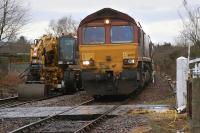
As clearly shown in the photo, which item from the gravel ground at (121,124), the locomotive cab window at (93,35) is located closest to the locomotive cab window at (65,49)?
the locomotive cab window at (93,35)

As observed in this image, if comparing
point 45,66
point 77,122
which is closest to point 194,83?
point 77,122

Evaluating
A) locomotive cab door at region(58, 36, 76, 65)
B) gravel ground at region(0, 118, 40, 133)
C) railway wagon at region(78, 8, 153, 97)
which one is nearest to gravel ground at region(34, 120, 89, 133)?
gravel ground at region(0, 118, 40, 133)

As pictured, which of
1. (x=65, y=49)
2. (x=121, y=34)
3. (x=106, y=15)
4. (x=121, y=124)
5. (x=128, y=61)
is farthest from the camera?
(x=65, y=49)

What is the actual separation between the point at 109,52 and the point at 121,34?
2.93ft

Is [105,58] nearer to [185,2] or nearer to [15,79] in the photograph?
[185,2]

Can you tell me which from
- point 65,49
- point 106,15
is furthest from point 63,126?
point 65,49

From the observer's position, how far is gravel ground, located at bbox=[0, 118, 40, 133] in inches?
551

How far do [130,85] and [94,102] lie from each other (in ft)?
A: 5.47

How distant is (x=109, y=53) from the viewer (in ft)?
72.0

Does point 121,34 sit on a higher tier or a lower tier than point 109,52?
higher

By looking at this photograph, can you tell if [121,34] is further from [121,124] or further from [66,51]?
[121,124]

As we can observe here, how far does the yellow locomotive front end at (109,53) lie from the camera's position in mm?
21734

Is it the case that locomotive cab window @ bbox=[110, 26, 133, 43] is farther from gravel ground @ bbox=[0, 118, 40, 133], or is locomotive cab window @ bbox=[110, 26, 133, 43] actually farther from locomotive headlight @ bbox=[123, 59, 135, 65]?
gravel ground @ bbox=[0, 118, 40, 133]

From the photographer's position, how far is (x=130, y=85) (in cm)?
2175
